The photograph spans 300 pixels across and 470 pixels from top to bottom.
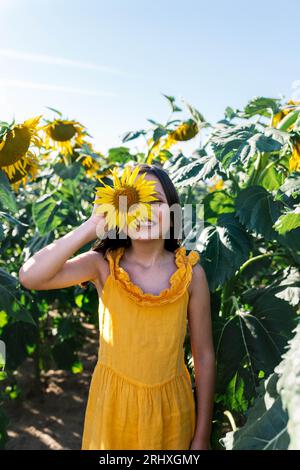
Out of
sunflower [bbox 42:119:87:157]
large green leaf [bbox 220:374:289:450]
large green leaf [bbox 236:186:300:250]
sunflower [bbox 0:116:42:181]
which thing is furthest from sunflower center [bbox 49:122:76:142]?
large green leaf [bbox 220:374:289:450]

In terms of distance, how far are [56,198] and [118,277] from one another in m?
1.43

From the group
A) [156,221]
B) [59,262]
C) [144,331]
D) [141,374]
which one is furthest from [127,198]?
[141,374]

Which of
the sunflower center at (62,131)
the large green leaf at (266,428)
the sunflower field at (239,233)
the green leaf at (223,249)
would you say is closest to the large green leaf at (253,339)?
the sunflower field at (239,233)

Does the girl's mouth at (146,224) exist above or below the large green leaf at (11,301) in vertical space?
above

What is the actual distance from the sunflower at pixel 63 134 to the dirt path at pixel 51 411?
4.93 ft

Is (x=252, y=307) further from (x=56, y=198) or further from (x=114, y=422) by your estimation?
(x=56, y=198)

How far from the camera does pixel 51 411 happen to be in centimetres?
301

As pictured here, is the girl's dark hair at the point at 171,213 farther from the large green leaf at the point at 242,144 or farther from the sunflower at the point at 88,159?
the sunflower at the point at 88,159

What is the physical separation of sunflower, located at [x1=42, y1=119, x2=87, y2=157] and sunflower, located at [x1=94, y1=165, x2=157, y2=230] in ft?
4.54

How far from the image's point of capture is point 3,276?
1565 mm

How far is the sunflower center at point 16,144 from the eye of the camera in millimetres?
1460

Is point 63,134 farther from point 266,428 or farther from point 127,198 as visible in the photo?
point 266,428

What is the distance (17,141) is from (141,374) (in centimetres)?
76
